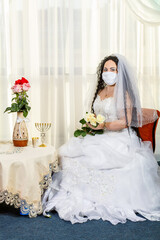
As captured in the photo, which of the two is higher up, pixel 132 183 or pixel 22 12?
→ pixel 22 12

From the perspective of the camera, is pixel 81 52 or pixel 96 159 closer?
pixel 96 159

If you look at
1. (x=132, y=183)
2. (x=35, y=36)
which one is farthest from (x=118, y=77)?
(x=35, y=36)

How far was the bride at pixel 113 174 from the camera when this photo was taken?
2.75 metres

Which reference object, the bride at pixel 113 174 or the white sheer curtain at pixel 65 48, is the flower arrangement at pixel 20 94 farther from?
the white sheer curtain at pixel 65 48

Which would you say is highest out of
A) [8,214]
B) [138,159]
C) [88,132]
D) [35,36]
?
[35,36]

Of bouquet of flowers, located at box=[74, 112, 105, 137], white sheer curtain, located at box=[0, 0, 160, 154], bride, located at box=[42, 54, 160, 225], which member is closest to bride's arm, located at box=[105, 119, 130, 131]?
bride, located at box=[42, 54, 160, 225]

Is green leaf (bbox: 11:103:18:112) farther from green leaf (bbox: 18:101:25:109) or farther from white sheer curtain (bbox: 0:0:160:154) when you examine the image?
white sheer curtain (bbox: 0:0:160:154)

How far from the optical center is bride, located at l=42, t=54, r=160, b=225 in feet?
9.04

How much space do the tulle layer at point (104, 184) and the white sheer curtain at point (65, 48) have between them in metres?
1.74

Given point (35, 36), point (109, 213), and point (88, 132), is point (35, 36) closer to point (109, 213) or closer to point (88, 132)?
point (88, 132)

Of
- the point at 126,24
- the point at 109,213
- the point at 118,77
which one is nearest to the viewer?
the point at 109,213

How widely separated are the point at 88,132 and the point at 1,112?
197 cm

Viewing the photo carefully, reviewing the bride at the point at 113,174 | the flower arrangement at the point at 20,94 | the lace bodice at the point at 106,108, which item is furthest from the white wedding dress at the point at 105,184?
the flower arrangement at the point at 20,94

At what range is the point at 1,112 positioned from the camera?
4758mm
